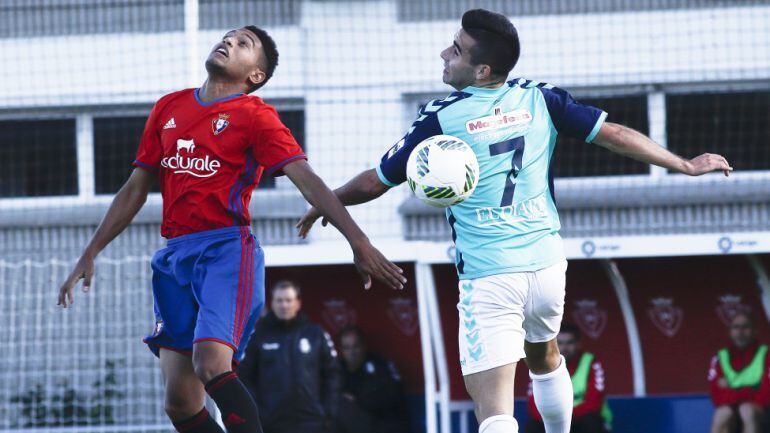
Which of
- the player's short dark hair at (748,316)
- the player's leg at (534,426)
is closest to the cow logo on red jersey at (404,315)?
the player's leg at (534,426)

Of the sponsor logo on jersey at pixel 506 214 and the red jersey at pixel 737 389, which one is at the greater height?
the sponsor logo on jersey at pixel 506 214

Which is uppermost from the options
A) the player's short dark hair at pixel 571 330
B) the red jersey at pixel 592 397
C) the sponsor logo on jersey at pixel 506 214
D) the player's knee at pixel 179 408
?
the sponsor logo on jersey at pixel 506 214

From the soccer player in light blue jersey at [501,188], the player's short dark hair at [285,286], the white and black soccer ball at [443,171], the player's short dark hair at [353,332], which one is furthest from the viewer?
the player's short dark hair at [353,332]

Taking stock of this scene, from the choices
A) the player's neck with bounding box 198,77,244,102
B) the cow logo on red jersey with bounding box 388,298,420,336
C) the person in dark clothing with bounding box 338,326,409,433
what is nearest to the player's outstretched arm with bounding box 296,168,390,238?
the player's neck with bounding box 198,77,244,102

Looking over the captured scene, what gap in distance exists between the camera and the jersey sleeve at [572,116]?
17.0 feet

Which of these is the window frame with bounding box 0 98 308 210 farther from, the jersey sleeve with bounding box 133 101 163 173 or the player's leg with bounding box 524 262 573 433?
the player's leg with bounding box 524 262 573 433

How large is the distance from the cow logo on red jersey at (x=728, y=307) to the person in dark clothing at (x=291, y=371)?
3.09m

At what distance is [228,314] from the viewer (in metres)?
5.01

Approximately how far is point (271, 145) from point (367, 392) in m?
4.44

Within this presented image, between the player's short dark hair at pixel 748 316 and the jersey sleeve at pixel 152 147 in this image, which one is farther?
the player's short dark hair at pixel 748 316

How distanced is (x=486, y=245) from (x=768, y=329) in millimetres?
5282

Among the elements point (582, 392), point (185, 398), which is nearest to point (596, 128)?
point (185, 398)

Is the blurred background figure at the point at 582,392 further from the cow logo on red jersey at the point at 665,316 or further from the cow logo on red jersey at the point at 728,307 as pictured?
the cow logo on red jersey at the point at 728,307

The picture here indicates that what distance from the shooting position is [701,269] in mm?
9555
